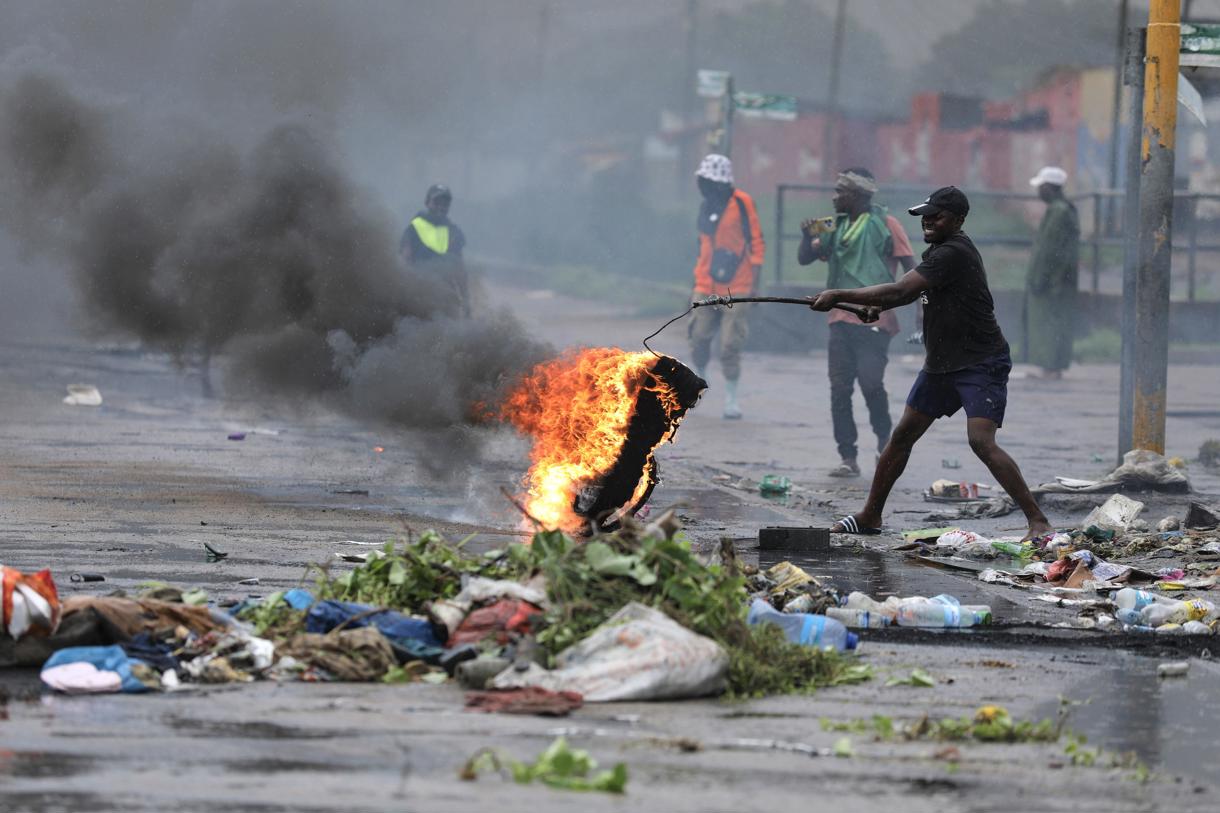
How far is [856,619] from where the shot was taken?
701cm

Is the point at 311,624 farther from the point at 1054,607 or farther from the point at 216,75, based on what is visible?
the point at 216,75

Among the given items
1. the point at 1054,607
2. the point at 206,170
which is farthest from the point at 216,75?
the point at 1054,607

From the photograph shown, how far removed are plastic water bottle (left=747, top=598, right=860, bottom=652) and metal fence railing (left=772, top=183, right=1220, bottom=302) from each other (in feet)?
32.4

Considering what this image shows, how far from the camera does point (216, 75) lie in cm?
1476

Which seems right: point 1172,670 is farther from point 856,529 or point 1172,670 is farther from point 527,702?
point 856,529

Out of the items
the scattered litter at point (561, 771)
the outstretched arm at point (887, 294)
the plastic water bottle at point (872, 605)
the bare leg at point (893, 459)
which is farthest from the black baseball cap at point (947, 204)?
the scattered litter at point (561, 771)

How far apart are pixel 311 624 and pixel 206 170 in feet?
21.4

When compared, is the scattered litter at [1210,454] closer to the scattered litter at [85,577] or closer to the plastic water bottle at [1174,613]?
the plastic water bottle at [1174,613]

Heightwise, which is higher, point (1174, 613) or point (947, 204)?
point (947, 204)

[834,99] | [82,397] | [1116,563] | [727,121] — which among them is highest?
[834,99]

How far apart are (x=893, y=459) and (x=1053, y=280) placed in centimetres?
1030

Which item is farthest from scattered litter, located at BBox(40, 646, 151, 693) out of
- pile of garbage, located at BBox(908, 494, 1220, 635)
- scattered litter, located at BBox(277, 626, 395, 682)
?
pile of garbage, located at BBox(908, 494, 1220, 635)

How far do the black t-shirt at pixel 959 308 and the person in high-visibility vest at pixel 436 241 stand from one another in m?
6.45

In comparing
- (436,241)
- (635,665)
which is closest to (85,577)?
(635,665)
